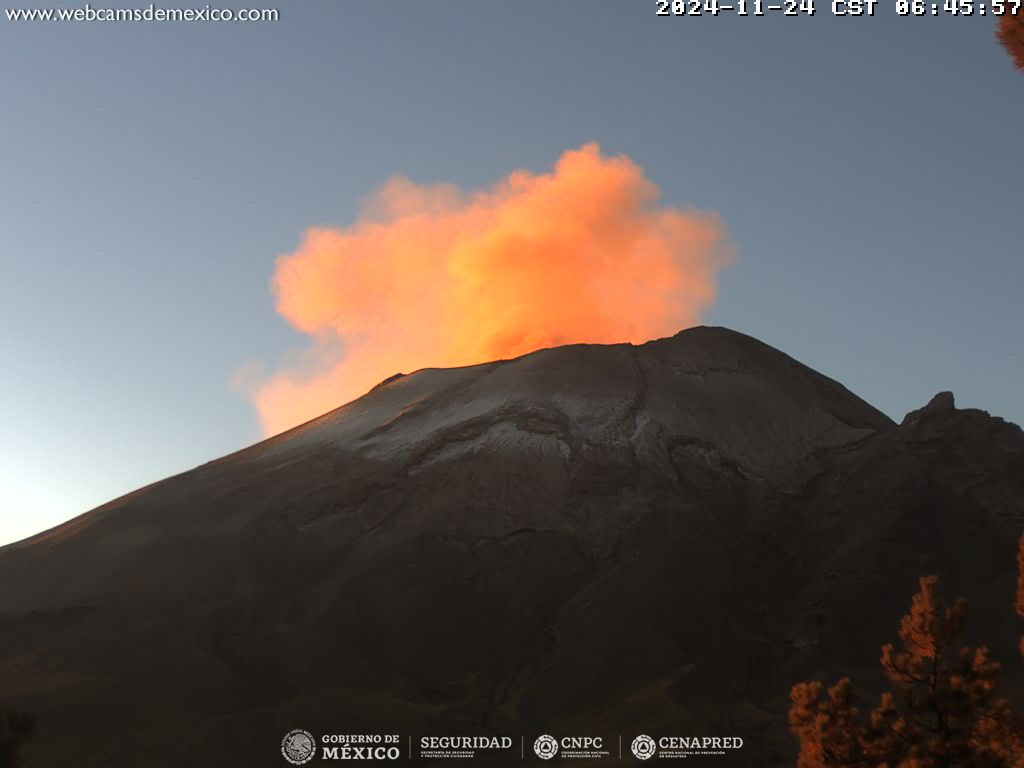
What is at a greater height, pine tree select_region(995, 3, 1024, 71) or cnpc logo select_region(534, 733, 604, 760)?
pine tree select_region(995, 3, 1024, 71)

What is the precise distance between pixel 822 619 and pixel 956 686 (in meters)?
102

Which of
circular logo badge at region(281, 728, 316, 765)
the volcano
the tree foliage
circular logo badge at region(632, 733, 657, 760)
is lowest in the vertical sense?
the tree foliage

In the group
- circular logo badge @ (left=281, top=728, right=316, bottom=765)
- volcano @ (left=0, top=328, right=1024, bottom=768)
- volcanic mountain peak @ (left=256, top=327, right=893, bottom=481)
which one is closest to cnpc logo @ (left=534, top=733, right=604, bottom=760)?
volcano @ (left=0, top=328, right=1024, bottom=768)

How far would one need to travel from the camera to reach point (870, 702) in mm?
101125

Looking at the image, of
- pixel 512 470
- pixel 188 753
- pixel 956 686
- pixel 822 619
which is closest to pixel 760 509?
pixel 822 619

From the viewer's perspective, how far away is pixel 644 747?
94.0m

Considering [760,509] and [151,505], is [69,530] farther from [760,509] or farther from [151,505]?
[760,509]

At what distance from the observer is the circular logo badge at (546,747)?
95875mm

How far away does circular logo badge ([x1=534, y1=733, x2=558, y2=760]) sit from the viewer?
95.9 metres

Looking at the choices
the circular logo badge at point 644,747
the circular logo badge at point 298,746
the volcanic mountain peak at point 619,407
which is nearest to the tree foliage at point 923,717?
the circular logo badge at point 644,747

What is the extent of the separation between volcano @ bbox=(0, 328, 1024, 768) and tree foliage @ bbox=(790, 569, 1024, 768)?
6727 centimetres

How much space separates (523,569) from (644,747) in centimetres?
4036

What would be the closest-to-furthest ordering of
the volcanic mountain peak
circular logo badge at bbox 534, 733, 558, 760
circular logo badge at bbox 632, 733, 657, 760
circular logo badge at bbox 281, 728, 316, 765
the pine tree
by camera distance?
the pine tree < circular logo badge at bbox 281, 728, 316, 765 < circular logo badge at bbox 632, 733, 657, 760 < circular logo badge at bbox 534, 733, 558, 760 < the volcanic mountain peak

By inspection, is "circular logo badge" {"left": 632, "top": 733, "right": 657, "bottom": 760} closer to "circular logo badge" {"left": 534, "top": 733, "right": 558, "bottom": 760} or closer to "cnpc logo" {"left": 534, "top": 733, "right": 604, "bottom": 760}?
"cnpc logo" {"left": 534, "top": 733, "right": 604, "bottom": 760}
